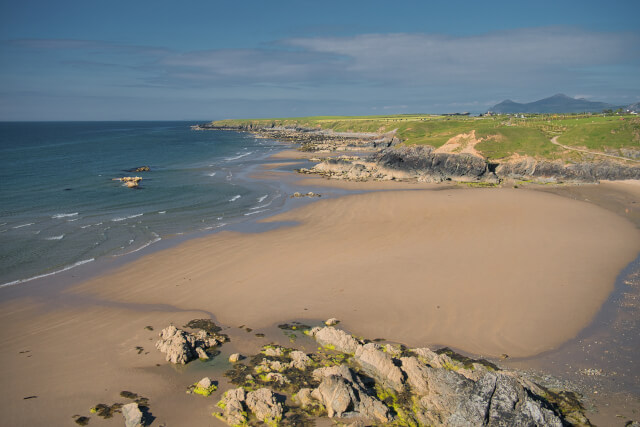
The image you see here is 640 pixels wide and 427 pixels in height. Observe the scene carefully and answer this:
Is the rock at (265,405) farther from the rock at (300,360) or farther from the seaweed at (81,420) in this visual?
the seaweed at (81,420)

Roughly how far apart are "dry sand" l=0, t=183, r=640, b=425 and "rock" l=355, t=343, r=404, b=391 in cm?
274

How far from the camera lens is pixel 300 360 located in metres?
13.8

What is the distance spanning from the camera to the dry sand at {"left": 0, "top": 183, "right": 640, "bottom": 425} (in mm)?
13547

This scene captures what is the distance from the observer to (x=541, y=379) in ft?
43.2

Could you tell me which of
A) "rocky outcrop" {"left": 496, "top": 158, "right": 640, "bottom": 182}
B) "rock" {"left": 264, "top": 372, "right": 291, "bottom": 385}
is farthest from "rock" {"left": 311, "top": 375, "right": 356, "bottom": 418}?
"rocky outcrop" {"left": 496, "top": 158, "right": 640, "bottom": 182}

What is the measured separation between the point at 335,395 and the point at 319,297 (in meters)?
8.33

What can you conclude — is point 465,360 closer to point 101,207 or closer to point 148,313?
point 148,313

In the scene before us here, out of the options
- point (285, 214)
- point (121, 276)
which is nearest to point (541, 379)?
point (121, 276)

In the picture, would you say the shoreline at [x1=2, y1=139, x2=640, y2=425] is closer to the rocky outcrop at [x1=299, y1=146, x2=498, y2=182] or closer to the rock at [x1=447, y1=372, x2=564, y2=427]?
the rock at [x1=447, y1=372, x2=564, y2=427]

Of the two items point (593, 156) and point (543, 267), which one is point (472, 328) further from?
point (593, 156)

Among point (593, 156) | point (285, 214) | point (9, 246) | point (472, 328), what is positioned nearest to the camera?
point (472, 328)

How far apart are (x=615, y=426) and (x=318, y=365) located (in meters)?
8.86

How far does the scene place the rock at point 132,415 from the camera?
11.1m

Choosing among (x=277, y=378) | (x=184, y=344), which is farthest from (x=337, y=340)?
(x=184, y=344)
